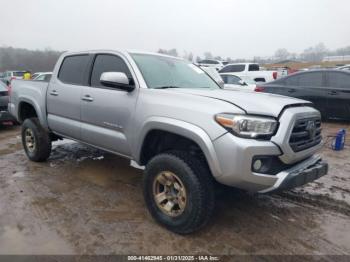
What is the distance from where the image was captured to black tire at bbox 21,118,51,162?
16.6ft

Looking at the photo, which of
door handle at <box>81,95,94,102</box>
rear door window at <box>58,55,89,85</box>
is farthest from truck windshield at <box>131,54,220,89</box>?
rear door window at <box>58,55,89,85</box>

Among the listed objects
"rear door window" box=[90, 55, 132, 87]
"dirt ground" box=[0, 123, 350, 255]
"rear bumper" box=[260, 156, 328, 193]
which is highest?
"rear door window" box=[90, 55, 132, 87]

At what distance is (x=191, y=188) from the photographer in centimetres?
281

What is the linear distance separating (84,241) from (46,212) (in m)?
0.84

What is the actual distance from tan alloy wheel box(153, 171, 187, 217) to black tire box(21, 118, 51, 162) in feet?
8.92

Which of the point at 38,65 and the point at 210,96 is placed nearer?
the point at 210,96

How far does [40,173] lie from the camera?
15.7 feet

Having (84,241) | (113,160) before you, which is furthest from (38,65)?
(84,241)

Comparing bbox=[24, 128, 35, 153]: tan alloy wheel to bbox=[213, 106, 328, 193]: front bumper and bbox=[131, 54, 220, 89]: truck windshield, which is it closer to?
bbox=[131, 54, 220, 89]: truck windshield

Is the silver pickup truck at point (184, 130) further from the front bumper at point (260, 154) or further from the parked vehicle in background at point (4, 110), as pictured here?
the parked vehicle in background at point (4, 110)

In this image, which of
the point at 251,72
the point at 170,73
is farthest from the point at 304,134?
the point at 251,72

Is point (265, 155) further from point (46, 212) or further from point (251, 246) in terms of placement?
point (46, 212)

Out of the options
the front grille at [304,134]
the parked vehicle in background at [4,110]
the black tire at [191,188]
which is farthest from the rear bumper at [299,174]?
the parked vehicle in background at [4,110]

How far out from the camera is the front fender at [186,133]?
8.74 ft
